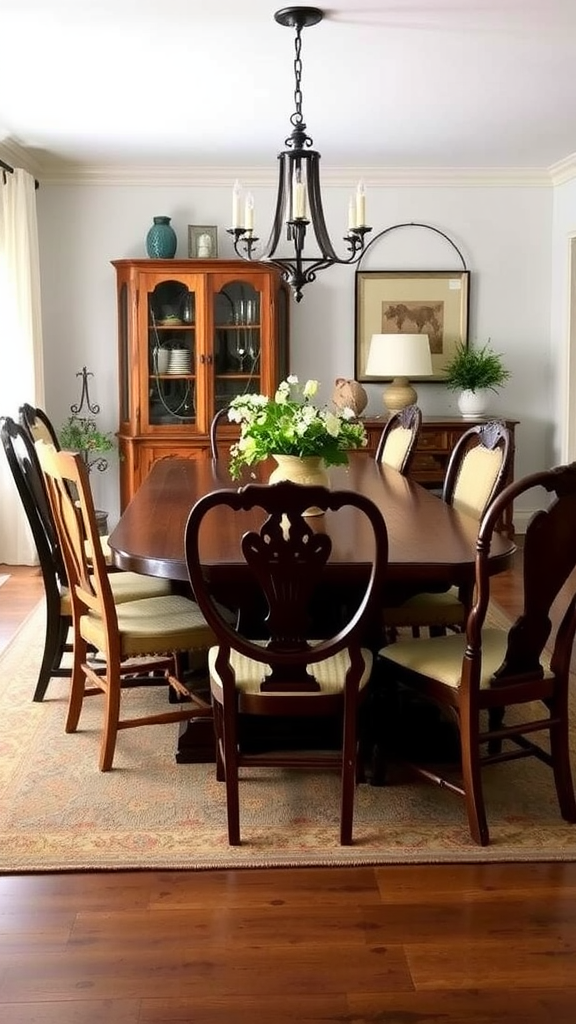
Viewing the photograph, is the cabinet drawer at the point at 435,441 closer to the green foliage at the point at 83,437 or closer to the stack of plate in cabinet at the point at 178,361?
the stack of plate in cabinet at the point at 178,361

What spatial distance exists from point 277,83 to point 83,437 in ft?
7.85

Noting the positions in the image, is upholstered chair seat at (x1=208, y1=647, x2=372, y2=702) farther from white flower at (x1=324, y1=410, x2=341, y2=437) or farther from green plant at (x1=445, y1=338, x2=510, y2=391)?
green plant at (x1=445, y1=338, x2=510, y2=391)

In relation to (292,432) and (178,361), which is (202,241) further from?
(292,432)

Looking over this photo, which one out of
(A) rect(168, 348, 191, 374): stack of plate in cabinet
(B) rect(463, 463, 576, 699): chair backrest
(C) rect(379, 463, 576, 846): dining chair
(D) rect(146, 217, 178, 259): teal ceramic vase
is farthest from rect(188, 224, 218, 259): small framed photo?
(B) rect(463, 463, 576, 699): chair backrest

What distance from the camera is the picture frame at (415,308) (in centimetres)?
631

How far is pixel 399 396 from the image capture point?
6086mm

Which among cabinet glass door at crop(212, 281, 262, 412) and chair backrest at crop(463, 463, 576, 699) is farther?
cabinet glass door at crop(212, 281, 262, 412)

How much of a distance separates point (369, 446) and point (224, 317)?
3.67ft

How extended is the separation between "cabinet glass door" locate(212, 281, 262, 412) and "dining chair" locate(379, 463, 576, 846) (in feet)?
11.2

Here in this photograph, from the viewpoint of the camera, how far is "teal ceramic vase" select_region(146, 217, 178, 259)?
5.91 meters

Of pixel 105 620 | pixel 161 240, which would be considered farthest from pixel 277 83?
pixel 105 620

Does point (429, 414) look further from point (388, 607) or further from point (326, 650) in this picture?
point (326, 650)

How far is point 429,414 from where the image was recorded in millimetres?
6480

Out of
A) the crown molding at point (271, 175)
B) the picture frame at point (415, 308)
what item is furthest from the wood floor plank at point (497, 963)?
the crown molding at point (271, 175)
